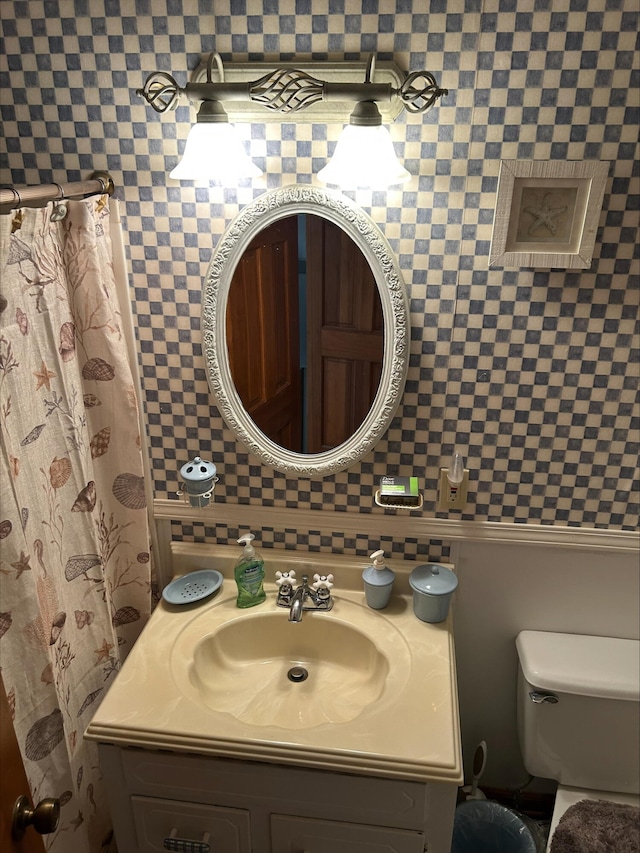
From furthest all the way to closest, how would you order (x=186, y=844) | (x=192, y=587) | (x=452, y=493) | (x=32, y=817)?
(x=192, y=587), (x=452, y=493), (x=186, y=844), (x=32, y=817)

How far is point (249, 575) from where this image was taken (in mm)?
1608

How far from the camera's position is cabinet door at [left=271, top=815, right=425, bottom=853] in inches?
53.2

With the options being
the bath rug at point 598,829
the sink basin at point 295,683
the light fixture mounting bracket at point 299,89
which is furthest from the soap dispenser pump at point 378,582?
the light fixture mounting bracket at point 299,89

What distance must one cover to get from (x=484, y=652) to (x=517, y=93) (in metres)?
1.31

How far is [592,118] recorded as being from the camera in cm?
125

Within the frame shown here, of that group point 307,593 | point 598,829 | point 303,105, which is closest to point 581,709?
point 598,829

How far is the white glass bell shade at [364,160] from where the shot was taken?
1212mm

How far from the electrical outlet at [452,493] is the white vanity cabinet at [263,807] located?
58cm

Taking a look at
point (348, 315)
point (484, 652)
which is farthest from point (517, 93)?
point (484, 652)

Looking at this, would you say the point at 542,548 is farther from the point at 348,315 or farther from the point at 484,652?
A: the point at 348,315

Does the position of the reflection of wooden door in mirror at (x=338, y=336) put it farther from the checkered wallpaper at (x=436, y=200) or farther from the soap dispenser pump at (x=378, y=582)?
the soap dispenser pump at (x=378, y=582)

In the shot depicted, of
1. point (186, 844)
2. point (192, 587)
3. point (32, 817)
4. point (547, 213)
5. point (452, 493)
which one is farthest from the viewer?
point (192, 587)

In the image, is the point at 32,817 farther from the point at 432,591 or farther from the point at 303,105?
the point at 303,105

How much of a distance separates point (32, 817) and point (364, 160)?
1.19 metres
